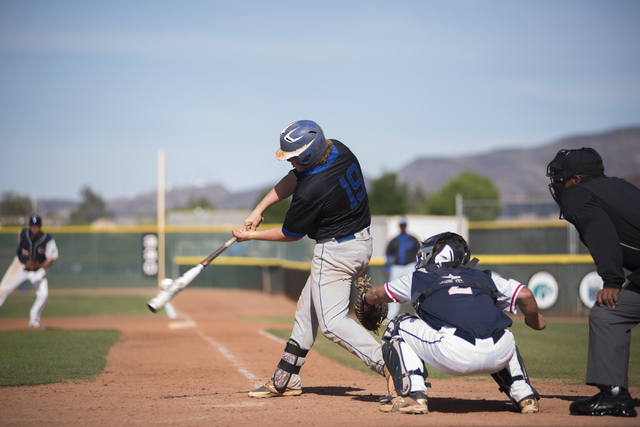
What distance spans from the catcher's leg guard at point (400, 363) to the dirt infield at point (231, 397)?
0.22 m

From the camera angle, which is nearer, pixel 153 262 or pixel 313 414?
pixel 313 414

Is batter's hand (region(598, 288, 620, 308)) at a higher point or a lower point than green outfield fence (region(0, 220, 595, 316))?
higher

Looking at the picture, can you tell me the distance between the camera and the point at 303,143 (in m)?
5.07

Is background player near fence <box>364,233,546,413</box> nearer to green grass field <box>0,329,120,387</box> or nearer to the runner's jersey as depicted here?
green grass field <box>0,329,120,387</box>

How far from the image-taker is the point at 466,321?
4.22 m

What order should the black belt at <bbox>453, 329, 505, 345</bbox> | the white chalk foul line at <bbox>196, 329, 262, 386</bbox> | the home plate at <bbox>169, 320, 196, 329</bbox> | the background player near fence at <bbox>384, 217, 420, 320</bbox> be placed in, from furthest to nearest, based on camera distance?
the home plate at <bbox>169, 320, 196, 329</bbox> → the background player near fence at <bbox>384, 217, 420, 320</bbox> → the white chalk foul line at <bbox>196, 329, 262, 386</bbox> → the black belt at <bbox>453, 329, 505, 345</bbox>

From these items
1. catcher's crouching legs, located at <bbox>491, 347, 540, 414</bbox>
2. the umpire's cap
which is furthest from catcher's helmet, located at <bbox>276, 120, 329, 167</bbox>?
catcher's crouching legs, located at <bbox>491, 347, 540, 414</bbox>

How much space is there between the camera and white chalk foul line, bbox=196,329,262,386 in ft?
22.1

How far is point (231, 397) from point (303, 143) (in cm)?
235

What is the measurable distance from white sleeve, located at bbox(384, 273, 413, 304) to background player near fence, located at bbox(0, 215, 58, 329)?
9791 millimetres

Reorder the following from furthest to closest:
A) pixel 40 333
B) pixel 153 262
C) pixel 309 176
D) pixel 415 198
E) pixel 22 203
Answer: pixel 415 198 → pixel 22 203 → pixel 153 262 → pixel 40 333 → pixel 309 176

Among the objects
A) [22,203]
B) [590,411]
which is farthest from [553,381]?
[22,203]

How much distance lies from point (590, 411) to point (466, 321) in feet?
3.99

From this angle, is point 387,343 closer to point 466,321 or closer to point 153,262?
point 466,321
